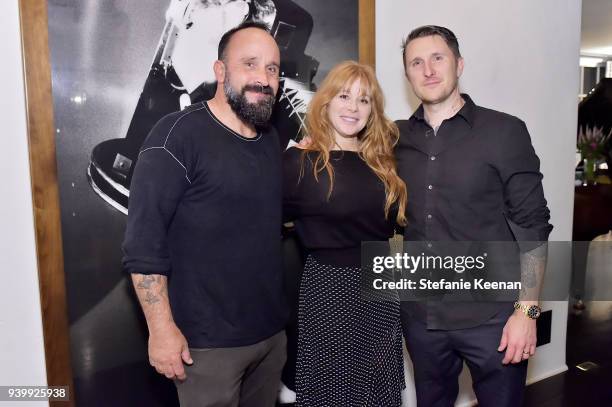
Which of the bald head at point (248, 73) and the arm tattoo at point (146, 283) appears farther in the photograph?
the bald head at point (248, 73)

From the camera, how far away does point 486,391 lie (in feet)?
5.54

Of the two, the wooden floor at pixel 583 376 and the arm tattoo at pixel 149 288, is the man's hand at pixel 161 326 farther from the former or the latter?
the wooden floor at pixel 583 376

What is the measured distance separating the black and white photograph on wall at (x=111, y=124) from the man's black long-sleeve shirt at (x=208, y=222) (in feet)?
0.86

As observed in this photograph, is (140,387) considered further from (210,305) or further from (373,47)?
(373,47)

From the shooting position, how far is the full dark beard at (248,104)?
1.49 m

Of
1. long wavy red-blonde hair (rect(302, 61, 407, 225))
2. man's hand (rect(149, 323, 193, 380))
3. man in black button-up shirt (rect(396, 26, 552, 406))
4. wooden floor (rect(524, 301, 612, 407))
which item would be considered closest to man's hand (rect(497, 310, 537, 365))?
man in black button-up shirt (rect(396, 26, 552, 406))

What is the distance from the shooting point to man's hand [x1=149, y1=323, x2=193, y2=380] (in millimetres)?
1344

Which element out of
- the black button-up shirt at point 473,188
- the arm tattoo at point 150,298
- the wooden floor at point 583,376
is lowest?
the wooden floor at point 583,376

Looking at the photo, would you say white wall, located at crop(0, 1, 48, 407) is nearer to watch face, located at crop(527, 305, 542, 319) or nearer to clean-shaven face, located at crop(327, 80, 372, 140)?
clean-shaven face, located at crop(327, 80, 372, 140)

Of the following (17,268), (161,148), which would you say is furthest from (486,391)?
(17,268)

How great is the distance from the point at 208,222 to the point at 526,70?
2.07m

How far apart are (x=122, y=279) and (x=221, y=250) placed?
45 centimetres

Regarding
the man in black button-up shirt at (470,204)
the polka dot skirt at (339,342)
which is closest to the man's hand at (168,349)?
the polka dot skirt at (339,342)

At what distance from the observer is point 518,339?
5.21 feet
